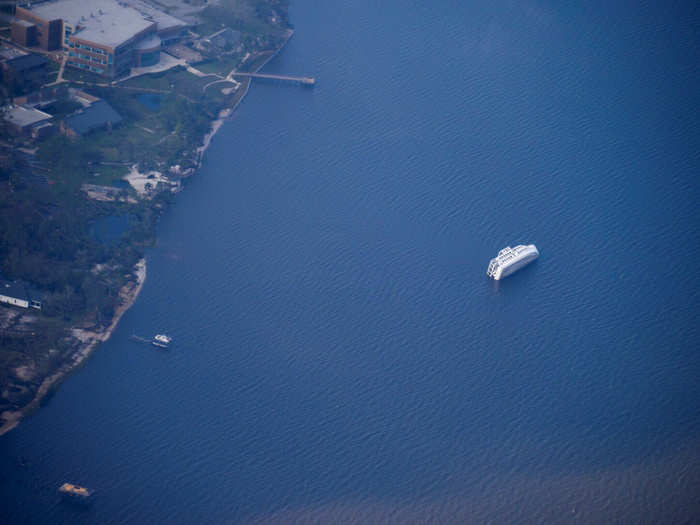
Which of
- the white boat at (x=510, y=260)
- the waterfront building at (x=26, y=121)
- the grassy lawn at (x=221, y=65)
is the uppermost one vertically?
the grassy lawn at (x=221, y=65)

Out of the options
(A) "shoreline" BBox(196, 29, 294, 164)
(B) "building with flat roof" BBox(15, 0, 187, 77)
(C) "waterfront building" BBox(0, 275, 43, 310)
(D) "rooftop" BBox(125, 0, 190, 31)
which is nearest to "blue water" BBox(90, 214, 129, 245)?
(C) "waterfront building" BBox(0, 275, 43, 310)

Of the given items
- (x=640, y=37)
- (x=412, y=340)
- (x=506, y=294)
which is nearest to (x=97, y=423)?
(x=412, y=340)

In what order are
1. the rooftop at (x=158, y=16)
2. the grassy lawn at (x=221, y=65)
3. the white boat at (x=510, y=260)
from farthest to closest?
1. the rooftop at (x=158, y=16)
2. the grassy lawn at (x=221, y=65)
3. the white boat at (x=510, y=260)

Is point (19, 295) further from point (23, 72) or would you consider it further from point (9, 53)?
point (9, 53)

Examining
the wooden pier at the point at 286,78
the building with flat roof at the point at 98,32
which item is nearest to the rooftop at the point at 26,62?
the building with flat roof at the point at 98,32

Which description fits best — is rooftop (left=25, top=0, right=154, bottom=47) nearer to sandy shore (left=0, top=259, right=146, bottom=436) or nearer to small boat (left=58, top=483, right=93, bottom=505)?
sandy shore (left=0, top=259, right=146, bottom=436)

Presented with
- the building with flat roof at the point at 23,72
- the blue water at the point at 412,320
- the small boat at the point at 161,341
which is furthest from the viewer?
the building with flat roof at the point at 23,72

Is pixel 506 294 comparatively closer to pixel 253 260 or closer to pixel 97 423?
pixel 253 260

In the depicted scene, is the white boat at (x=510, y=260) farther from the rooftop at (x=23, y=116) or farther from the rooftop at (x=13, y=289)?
the rooftop at (x=23, y=116)

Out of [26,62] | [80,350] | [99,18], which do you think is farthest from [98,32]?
[80,350]
